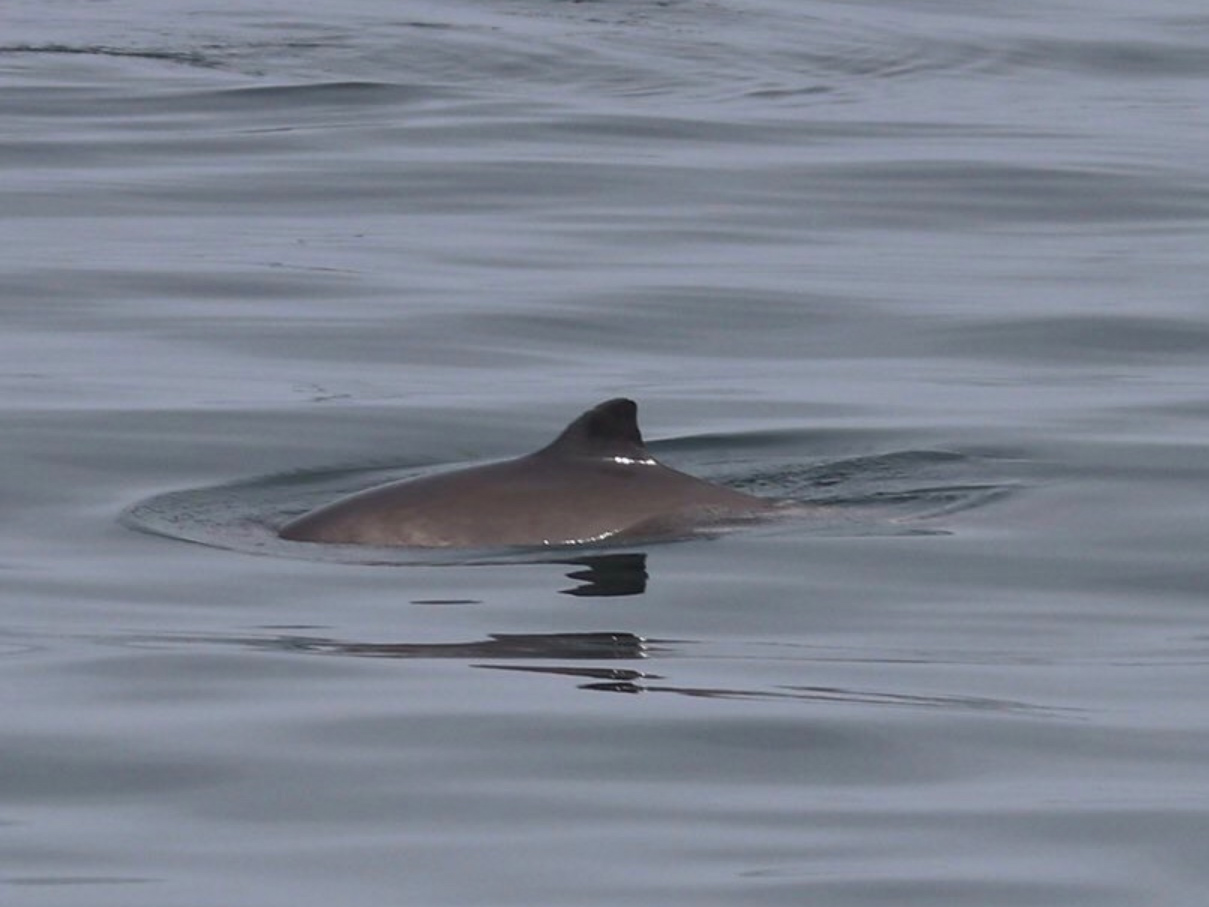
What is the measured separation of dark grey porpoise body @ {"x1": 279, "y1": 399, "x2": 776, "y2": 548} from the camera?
1019cm

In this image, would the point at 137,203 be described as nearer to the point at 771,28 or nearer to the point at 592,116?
the point at 592,116

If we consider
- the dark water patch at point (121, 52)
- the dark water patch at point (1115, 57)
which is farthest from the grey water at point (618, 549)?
the dark water patch at point (1115, 57)

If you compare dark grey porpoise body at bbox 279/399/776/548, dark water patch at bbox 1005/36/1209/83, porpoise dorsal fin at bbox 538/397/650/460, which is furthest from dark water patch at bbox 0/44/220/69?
porpoise dorsal fin at bbox 538/397/650/460

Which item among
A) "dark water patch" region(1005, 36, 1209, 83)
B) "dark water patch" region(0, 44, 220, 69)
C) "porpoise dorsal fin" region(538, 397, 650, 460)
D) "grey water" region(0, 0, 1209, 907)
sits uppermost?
"dark water patch" region(1005, 36, 1209, 83)

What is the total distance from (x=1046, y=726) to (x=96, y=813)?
2.20 m

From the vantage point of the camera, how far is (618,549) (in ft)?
33.3

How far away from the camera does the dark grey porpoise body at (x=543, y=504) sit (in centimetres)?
1019

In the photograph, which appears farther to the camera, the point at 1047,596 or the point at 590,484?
the point at 590,484

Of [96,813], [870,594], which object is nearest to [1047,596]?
[870,594]

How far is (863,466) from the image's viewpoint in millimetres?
11852

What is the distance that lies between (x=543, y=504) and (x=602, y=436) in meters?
0.26

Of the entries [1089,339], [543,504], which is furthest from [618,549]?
Result: [1089,339]

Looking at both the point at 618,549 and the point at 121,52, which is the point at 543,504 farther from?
the point at 121,52

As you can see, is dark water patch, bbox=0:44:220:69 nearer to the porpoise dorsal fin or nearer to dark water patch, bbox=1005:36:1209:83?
dark water patch, bbox=1005:36:1209:83
